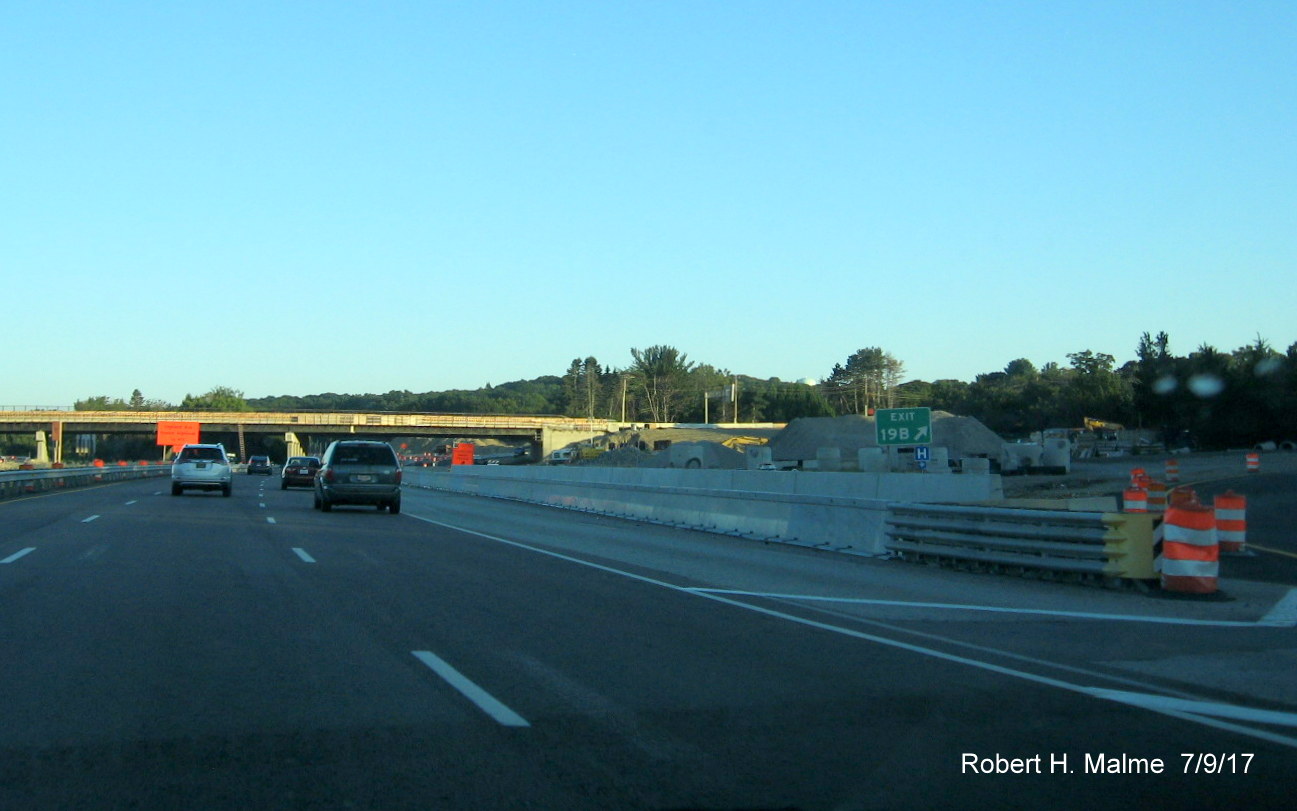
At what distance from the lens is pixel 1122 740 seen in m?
6.28

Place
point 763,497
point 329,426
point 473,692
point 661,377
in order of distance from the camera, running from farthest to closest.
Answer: point 661,377 < point 329,426 < point 763,497 < point 473,692

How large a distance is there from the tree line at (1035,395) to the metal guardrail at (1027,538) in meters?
66.8

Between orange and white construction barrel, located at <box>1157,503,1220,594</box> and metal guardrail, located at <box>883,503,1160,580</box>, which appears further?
metal guardrail, located at <box>883,503,1160,580</box>

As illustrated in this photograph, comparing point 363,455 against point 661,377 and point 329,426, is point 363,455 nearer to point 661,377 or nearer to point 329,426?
point 329,426

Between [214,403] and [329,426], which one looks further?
[214,403]

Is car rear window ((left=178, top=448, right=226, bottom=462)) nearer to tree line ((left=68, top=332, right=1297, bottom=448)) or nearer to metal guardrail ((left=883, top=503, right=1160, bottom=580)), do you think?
metal guardrail ((left=883, top=503, right=1160, bottom=580))

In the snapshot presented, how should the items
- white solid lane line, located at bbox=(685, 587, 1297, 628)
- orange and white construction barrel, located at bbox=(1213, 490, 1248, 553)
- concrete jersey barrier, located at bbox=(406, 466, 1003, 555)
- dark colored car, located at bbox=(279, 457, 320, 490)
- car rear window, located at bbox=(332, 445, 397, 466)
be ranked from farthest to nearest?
dark colored car, located at bbox=(279, 457, 320, 490) → car rear window, located at bbox=(332, 445, 397, 466) → concrete jersey barrier, located at bbox=(406, 466, 1003, 555) → orange and white construction barrel, located at bbox=(1213, 490, 1248, 553) → white solid lane line, located at bbox=(685, 587, 1297, 628)

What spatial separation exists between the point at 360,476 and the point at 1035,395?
4242 inches

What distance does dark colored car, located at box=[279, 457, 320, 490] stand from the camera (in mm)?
47844

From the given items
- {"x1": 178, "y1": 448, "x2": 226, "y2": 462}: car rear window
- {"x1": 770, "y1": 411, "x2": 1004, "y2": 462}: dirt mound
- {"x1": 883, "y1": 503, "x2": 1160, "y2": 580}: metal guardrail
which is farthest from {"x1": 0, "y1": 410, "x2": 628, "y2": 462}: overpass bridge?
{"x1": 883, "y1": 503, "x2": 1160, "y2": 580}: metal guardrail

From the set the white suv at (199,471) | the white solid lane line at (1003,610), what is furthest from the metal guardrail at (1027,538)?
the white suv at (199,471)

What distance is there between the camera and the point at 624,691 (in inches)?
293

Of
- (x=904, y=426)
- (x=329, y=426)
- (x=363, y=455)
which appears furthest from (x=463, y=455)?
(x=329, y=426)

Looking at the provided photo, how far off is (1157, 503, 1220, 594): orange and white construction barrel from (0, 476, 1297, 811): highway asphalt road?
1.14ft
